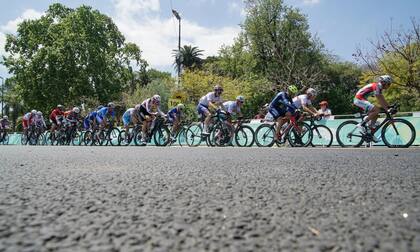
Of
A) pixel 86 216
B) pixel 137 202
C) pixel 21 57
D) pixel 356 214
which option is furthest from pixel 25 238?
pixel 21 57

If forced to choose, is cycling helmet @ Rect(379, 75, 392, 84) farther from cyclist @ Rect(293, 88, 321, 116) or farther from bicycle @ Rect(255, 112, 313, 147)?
bicycle @ Rect(255, 112, 313, 147)

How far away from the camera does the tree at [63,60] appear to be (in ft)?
124

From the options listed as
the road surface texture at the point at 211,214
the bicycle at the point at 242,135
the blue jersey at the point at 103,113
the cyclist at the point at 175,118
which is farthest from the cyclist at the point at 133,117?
the road surface texture at the point at 211,214

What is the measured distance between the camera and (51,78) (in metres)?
37.7

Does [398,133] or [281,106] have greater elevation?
[281,106]

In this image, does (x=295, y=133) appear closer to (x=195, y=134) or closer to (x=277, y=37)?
(x=195, y=134)

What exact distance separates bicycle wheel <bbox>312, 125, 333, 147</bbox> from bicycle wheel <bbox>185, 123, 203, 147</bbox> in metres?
4.20

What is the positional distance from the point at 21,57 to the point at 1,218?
139 ft

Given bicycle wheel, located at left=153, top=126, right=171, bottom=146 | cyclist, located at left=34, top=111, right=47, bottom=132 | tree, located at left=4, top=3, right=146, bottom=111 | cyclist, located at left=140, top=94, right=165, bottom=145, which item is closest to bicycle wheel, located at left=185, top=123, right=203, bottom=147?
bicycle wheel, located at left=153, top=126, right=171, bottom=146

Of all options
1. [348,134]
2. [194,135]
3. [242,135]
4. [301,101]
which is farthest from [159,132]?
[348,134]

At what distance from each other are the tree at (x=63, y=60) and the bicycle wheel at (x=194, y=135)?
2703 centimetres

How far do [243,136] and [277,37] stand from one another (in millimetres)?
33639

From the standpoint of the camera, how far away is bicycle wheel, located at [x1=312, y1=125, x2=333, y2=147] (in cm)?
1167

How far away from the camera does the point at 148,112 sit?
1509cm
